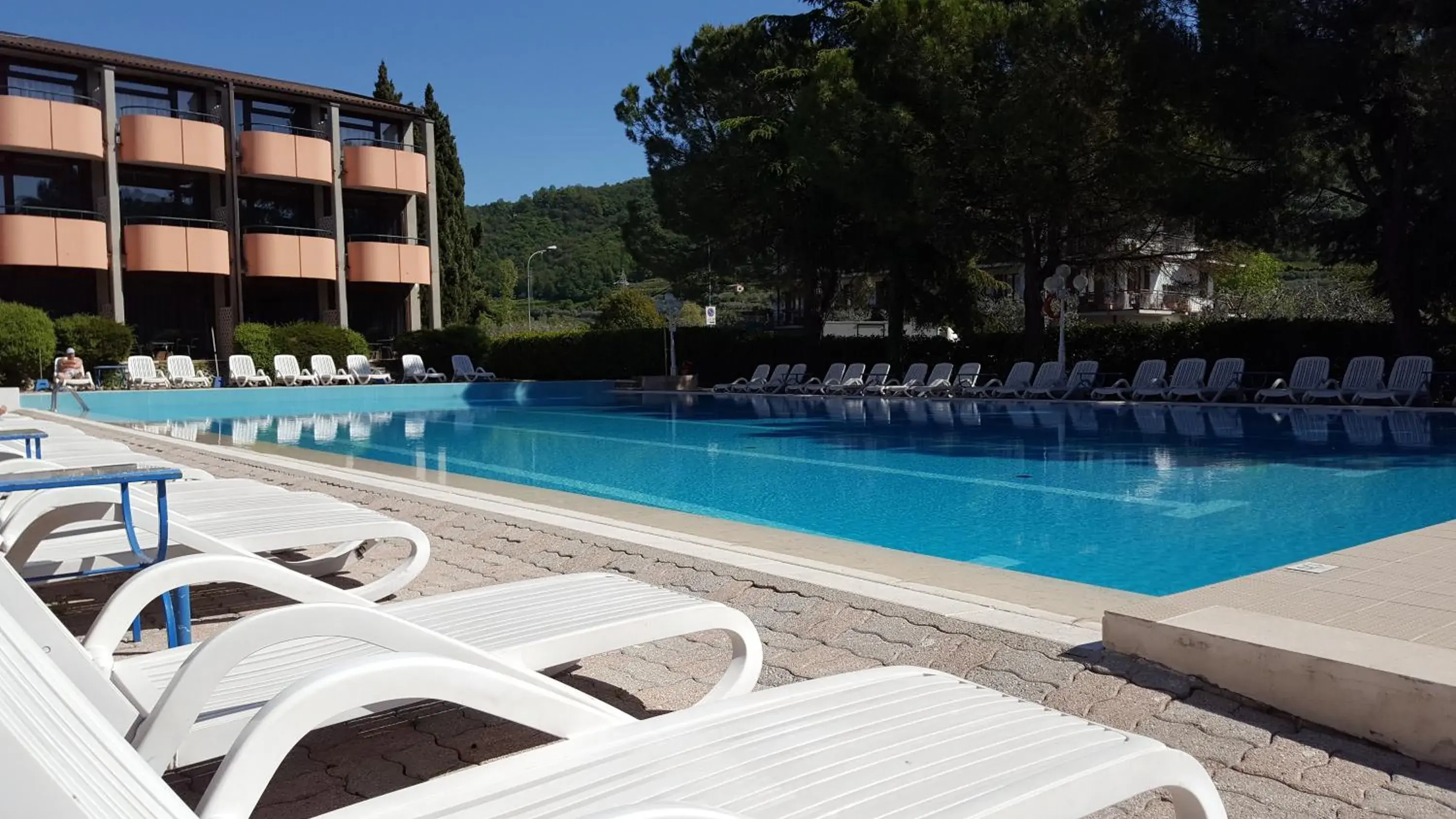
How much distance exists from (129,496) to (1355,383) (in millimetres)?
18062

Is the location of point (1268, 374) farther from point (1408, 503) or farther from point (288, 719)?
point (288, 719)

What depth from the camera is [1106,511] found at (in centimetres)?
866

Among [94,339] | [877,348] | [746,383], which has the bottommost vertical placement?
[746,383]

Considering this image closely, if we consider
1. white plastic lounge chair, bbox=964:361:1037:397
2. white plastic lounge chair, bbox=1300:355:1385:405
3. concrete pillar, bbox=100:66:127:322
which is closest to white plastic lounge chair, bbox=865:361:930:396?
white plastic lounge chair, bbox=964:361:1037:397

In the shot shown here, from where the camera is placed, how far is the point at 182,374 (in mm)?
24594

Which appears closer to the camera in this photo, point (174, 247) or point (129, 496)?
point (129, 496)

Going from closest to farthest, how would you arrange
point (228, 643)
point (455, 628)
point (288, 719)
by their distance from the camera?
point (288, 719)
point (228, 643)
point (455, 628)

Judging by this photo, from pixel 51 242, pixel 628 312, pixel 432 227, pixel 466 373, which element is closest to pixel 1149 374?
pixel 466 373

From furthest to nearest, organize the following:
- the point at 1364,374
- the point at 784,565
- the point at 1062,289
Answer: the point at 1062,289
the point at 1364,374
the point at 784,565

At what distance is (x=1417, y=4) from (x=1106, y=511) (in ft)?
37.4

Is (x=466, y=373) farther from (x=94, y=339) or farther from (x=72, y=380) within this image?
(x=72, y=380)

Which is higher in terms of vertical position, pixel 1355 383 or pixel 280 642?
pixel 280 642

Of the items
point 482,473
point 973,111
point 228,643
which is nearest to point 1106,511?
point 482,473

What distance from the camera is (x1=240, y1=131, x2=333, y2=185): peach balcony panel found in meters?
29.1
